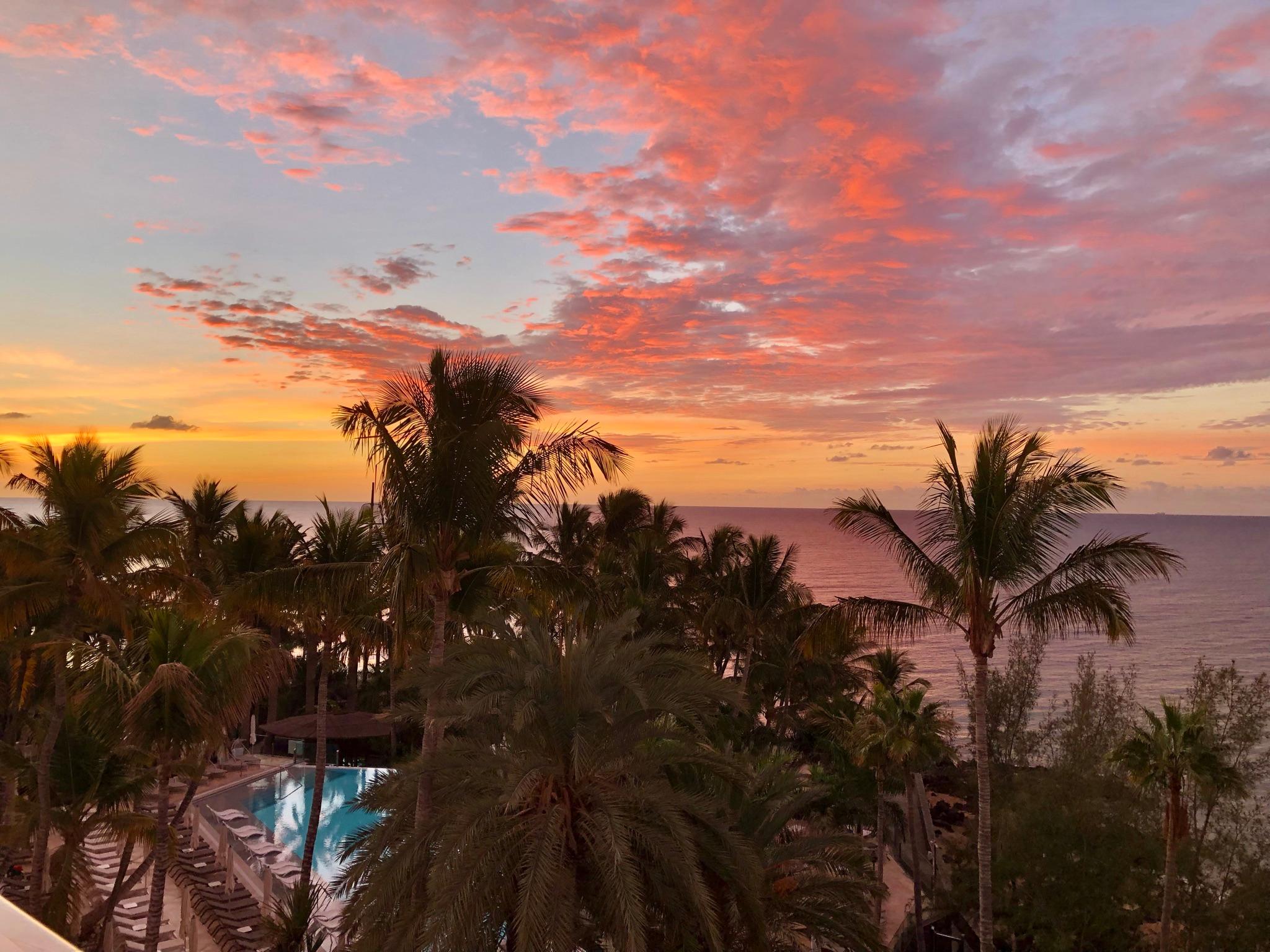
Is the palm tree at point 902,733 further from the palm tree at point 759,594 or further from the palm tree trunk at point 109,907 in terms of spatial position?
the palm tree trunk at point 109,907

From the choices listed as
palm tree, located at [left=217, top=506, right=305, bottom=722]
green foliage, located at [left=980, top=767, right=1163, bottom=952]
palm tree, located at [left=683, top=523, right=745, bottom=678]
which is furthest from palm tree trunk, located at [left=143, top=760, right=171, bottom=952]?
palm tree, located at [left=683, top=523, right=745, bottom=678]

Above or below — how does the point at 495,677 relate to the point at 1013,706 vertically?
above

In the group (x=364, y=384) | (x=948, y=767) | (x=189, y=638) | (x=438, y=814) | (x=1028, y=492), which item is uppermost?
(x=364, y=384)

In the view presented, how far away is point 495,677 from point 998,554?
29.9 ft

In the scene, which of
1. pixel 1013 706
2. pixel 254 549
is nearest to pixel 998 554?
pixel 254 549

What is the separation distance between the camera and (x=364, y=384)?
1437 cm

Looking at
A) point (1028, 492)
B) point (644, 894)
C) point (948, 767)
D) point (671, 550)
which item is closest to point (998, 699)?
point (948, 767)

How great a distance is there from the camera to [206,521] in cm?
3431

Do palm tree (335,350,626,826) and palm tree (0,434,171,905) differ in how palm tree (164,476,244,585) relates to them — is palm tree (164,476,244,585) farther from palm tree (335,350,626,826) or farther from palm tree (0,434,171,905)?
palm tree (335,350,626,826)

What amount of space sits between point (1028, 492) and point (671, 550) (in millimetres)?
23879

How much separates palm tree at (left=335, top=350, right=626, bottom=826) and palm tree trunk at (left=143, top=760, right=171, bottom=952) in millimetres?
4106

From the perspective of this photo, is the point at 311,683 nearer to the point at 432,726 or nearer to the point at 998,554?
the point at 432,726

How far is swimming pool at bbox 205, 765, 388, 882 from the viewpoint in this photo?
85.7 ft

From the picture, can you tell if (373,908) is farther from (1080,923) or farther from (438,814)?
(1080,923)
